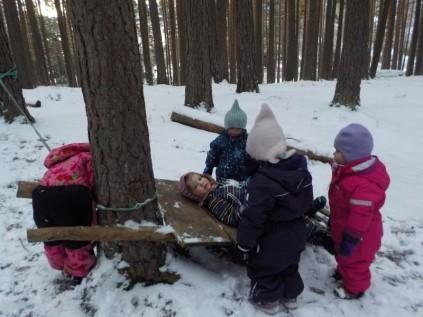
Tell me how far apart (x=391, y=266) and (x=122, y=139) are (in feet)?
8.32

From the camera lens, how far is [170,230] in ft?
8.04

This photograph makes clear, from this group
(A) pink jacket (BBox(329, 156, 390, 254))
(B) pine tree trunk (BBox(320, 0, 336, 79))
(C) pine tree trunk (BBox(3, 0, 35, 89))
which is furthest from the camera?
(B) pine tree trunk (BBox(320, 0, 336, 79))

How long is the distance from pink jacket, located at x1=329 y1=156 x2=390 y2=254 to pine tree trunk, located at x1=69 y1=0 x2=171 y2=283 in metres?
1.40

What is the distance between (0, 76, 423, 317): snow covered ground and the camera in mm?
2488

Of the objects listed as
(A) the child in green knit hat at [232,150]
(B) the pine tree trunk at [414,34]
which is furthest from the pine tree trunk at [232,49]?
(A) the child in green knit hat at [232,150]

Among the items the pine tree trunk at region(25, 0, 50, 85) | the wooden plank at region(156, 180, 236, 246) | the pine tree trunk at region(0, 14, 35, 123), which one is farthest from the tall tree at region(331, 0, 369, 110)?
the pine tree trunk at region(25, 0, 50, 85)

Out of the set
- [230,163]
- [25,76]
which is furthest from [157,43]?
[230,163]

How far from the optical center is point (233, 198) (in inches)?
122

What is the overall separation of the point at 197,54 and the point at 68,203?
6.14 metres

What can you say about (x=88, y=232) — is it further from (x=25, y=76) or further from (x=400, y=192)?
(x=25, y=76)

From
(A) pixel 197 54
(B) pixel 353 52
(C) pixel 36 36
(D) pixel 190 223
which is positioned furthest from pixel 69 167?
(C) pixel 36 36

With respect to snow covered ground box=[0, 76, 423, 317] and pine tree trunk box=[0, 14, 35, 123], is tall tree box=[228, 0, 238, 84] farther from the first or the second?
pine tree trunk box=[0, 14, 35, 123]

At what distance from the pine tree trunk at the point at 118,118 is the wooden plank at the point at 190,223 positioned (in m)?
0.19

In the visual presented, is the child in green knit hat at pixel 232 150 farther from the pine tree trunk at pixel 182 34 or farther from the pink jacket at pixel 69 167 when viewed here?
the pine tree trunk at pixel 182 34
